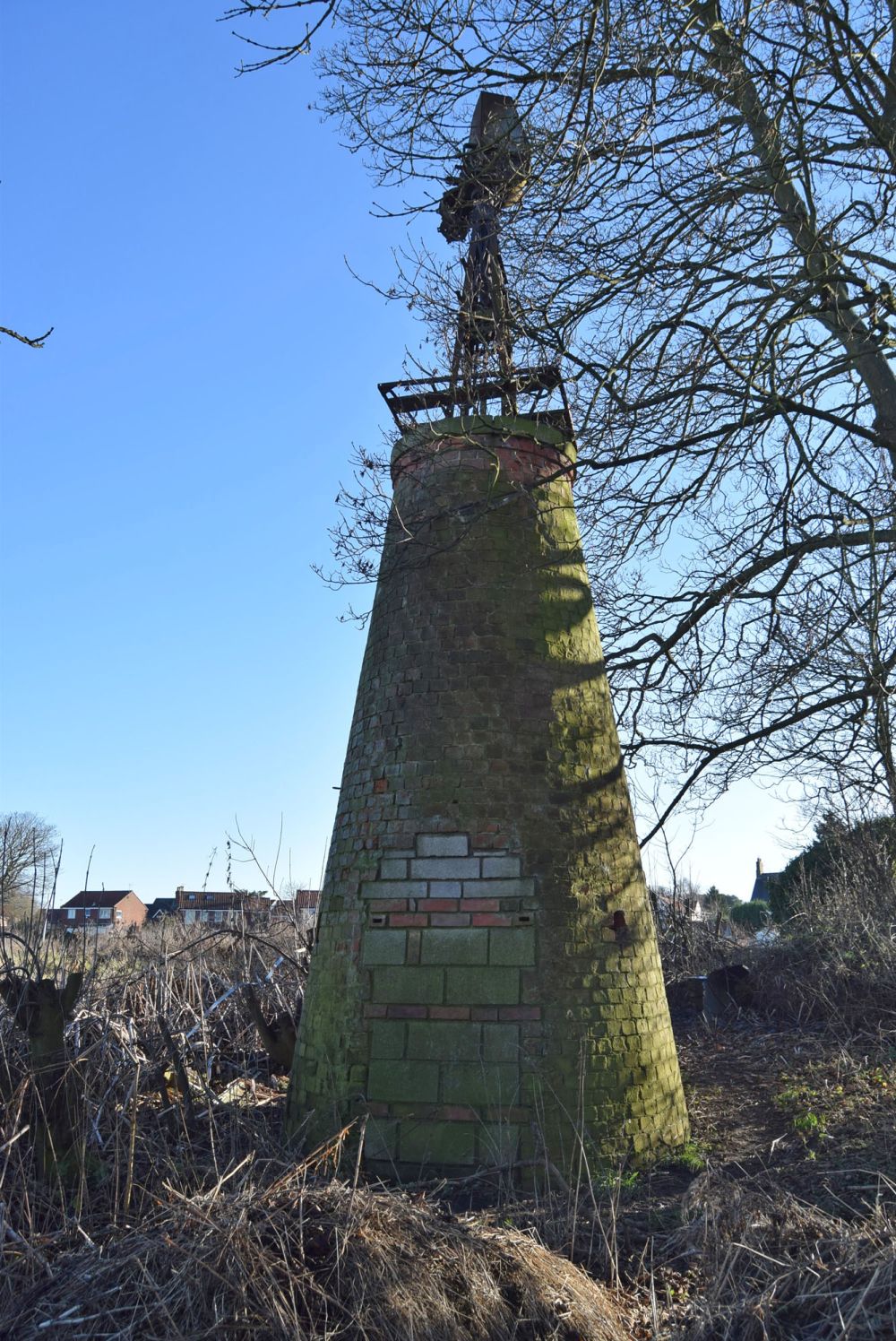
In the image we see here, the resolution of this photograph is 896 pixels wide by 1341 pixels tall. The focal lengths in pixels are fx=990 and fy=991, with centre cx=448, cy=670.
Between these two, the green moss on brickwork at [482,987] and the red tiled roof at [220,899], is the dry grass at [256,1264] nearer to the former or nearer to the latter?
the green moss on brickwork at [482,987]

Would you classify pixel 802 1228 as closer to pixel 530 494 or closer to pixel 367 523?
pixel 530 494

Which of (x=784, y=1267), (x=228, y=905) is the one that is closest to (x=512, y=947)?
(x=784, y=1267)

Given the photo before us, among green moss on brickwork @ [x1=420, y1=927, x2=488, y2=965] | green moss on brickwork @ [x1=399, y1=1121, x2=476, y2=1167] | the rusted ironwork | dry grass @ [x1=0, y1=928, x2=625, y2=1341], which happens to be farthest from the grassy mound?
the rusted ironwork

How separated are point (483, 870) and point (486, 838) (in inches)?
7.8

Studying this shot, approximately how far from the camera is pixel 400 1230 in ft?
13.7

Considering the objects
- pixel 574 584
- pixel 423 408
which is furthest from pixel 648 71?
pixel 574 584

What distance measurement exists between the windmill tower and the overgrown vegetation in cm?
41

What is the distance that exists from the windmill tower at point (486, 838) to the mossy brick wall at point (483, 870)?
0.04ft

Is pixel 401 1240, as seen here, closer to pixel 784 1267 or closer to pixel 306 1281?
pixel 306 1281

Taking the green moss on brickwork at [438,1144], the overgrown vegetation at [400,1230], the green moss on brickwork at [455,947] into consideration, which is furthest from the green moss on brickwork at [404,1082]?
the green moss on brickwork at [455,947]

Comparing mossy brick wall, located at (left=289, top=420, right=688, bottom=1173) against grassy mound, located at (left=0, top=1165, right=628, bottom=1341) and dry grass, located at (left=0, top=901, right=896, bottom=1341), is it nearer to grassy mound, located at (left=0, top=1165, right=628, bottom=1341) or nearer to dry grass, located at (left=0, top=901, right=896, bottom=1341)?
dry grass, located at (left=0, top=901, right=896, bottom=1341)

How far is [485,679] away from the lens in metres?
6.49

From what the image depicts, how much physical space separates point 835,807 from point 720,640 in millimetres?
3623

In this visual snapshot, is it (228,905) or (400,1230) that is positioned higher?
(228,905)
